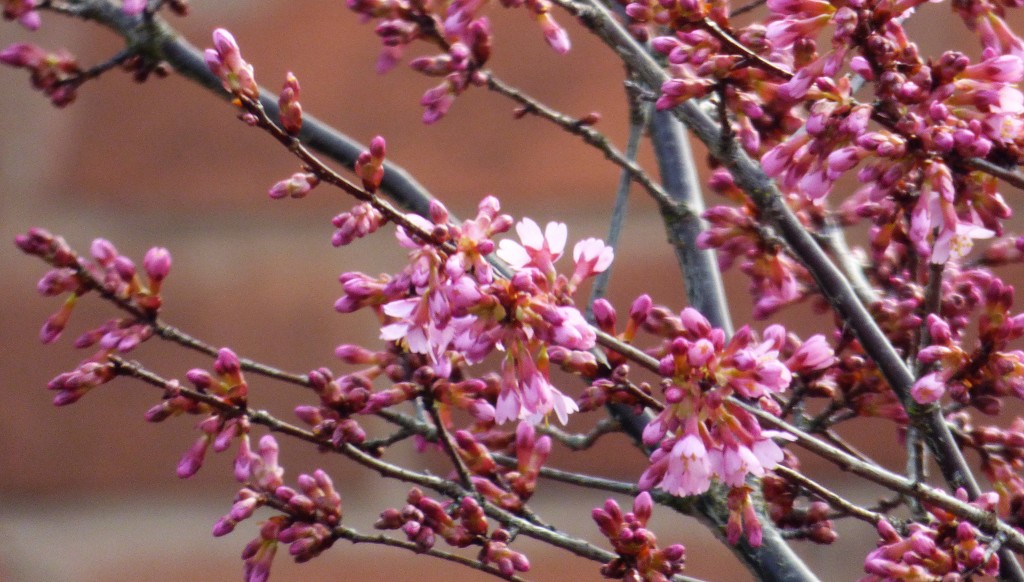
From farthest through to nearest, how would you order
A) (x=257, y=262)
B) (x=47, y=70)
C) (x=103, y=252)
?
(x=257, y=262) < (x=47, y=70) < (x=103, y=252)

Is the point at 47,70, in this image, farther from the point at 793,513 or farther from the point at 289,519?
the point at 793,513

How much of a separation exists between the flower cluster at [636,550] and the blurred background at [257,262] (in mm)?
530

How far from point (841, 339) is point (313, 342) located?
23.0 inches

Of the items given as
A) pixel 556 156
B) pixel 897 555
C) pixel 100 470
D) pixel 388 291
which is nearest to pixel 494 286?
pixel 388 291

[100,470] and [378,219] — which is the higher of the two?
[100,470]

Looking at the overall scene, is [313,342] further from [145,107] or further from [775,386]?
[775,386]

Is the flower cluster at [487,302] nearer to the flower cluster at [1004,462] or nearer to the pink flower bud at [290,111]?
the pink flower bud at [290,111]

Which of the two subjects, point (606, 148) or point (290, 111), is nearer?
point (290, 111)

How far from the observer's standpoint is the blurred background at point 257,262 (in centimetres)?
87

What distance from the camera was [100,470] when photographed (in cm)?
89

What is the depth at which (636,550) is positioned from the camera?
1.02ft

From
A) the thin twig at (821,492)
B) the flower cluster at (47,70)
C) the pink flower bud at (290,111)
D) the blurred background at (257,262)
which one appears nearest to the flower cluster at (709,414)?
the thin twig at (821,492)

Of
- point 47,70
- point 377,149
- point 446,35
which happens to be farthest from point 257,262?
point 377,149

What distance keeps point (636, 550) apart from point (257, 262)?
2.12ft
